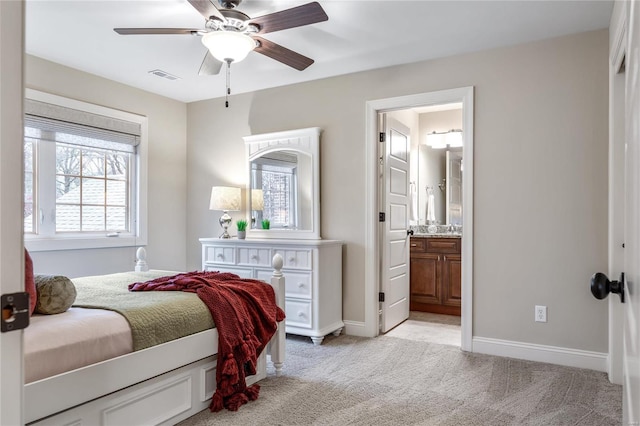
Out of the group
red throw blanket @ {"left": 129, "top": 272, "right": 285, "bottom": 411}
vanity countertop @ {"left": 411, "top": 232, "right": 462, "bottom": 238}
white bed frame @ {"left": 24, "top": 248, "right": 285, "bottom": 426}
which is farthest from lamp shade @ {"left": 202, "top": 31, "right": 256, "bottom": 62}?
vanity countertop @ {"left": 411, "top": 232, "right": 462, "bottom": 238}

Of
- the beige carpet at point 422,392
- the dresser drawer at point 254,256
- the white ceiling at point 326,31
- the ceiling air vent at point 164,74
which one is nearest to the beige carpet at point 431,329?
the beige carpet at point 422,392

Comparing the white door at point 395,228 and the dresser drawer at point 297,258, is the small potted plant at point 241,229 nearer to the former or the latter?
the dresser drawer at point 297,258

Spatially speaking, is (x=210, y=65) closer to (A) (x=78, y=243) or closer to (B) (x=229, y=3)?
(B) (x=229, y=3)

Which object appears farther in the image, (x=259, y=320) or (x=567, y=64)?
(x=567, y=64)

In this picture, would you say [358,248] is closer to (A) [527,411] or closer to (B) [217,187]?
(B) [217,187]

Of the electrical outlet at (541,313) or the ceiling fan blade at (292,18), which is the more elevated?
the ceiling fan blade at (292,18)

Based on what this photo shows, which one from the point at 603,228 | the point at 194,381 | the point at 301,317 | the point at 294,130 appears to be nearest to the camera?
the point at 194,381

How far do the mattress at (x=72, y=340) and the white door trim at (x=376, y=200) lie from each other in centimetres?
243

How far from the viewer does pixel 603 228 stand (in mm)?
3057

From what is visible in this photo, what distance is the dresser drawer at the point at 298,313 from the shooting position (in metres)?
3.74

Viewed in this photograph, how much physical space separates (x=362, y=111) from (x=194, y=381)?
2.75 meters

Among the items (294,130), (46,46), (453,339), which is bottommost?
(453,339)

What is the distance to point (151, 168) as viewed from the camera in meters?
4.73

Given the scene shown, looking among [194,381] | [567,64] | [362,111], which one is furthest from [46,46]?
[567,64]
